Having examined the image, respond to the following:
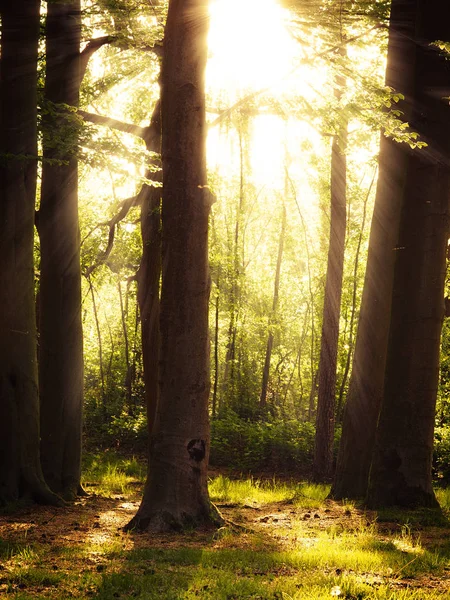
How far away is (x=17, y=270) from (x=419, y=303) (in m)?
5.39

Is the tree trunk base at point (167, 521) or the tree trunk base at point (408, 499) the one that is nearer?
the tree trunk base at point (167, 521)

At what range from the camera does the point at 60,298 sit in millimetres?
11031

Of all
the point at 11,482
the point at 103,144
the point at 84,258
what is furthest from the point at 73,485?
the point at 84,258

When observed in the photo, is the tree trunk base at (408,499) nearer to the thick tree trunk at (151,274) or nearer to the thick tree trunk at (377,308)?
the thick tree trunk at (377,308)

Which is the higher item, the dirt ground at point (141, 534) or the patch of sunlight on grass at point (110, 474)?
the dirt ground at point (141, 534)

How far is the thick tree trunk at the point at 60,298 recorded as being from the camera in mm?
11023

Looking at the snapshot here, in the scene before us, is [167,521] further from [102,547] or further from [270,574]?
[270,574]

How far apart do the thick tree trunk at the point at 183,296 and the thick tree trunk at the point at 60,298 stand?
3811 millimetres

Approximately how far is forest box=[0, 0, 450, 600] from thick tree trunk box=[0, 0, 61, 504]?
0.03 metres

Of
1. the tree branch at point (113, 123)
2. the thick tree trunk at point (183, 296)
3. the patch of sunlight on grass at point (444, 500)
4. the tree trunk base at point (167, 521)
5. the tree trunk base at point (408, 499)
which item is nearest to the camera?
the tree trunk base at point (167, 521)

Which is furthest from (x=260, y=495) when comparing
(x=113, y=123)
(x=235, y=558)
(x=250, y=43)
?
(x=250, y=43)

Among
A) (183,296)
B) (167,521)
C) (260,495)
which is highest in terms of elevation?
(183,296)

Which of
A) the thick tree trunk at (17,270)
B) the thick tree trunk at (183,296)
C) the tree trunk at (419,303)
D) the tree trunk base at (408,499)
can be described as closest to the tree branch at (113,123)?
the thick tree trunk at (17,270)

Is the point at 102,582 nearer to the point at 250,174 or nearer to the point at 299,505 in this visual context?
the point at 299,505
